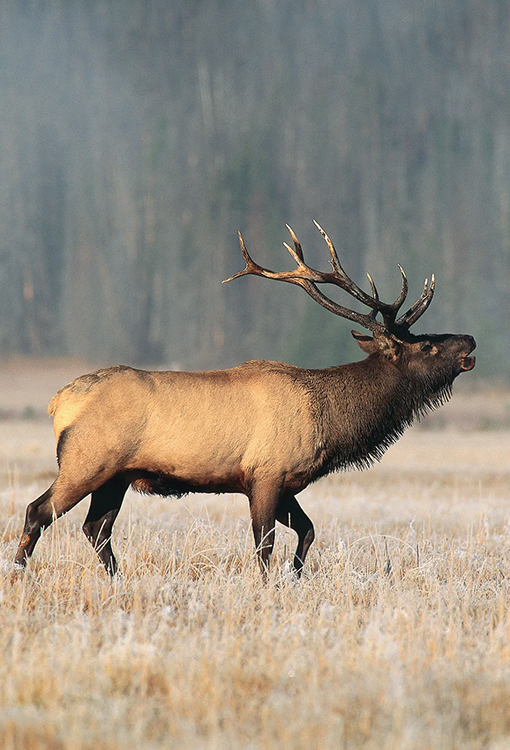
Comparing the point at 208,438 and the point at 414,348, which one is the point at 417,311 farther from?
the point at 208,438

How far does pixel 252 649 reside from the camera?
4.41 meters

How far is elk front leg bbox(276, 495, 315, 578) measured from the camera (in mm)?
6836

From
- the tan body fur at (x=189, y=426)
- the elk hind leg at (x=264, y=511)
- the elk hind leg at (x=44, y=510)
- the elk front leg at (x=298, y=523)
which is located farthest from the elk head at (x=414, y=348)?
the elk hind leg at (x=44, y=510)

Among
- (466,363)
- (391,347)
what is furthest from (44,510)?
(466,363)

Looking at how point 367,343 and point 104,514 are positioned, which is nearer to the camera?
point 104,514

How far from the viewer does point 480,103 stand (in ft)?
267

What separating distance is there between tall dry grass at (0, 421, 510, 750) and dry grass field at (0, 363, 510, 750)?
0.01 m

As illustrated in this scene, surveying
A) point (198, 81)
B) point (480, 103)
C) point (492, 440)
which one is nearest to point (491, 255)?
point (480, 103)

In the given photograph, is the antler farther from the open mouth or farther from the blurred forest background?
the blurred forest background

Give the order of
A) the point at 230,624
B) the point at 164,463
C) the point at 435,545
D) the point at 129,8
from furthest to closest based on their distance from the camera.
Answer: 1. the point at 129,8
2. the point at 435,545
3. the point at 164,463
4. the point at 230,624

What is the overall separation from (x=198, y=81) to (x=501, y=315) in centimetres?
3546

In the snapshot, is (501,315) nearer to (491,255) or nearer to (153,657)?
(491,255)

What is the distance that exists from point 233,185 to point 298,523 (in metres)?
64.5

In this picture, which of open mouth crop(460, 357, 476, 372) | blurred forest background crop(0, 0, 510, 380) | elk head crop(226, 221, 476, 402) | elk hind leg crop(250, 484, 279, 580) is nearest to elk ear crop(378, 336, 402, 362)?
elk head crop(226, 221, 476, 402)
